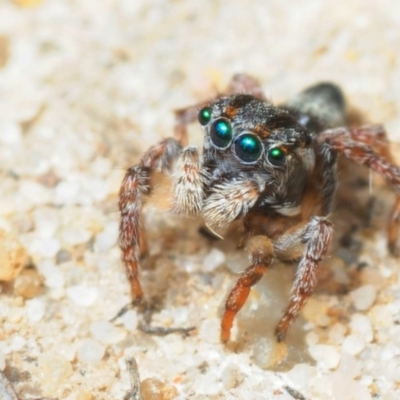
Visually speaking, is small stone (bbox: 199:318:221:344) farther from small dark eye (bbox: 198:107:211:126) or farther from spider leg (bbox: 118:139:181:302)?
small dark eye (bbox: 198:107:211:126)

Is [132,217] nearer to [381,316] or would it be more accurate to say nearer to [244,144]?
[244,144]

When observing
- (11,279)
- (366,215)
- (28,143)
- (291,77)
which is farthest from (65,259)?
(291,77)

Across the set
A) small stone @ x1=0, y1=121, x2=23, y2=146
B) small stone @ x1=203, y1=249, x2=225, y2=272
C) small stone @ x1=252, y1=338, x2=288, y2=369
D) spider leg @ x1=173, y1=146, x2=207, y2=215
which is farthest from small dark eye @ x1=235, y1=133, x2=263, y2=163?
small stone @ x1=0, y1=121, x2=23, y2=146

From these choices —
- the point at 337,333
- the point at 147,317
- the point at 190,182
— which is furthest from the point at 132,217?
the point at 337,333

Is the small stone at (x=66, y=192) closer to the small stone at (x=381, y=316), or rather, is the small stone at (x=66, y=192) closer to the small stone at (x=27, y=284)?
the small stone at (x=27, y=284)

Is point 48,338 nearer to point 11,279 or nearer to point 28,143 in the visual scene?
point 11,279
